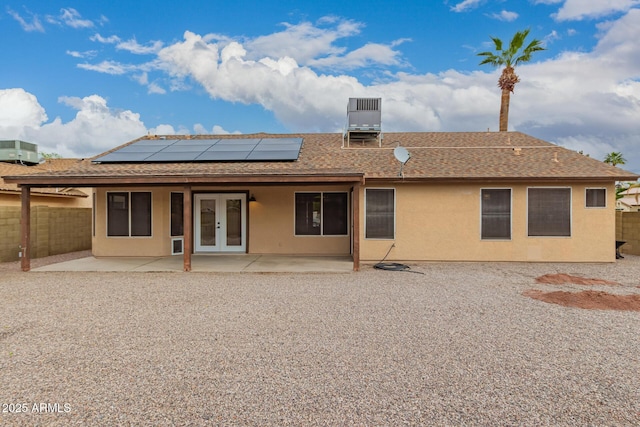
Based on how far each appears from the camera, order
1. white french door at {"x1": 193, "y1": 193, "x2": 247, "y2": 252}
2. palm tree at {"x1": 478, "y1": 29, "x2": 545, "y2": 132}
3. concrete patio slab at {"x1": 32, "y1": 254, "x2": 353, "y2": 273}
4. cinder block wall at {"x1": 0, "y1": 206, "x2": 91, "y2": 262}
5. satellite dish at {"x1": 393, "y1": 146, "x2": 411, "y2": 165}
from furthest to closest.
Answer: palm tree at {"x1": 478, "y1": 29, "x2": 545, "y2": 132}
white french door at {"x1": 193, "y1": 193, "x2": 247, "y2": 252}
cinder block wall at {"x1": 0, "y1": 206, "x2": 91, "y2": 262}
satellite dish at {"x1": 393, "y1": 146, "x2": 411, "y2": 165}
concrete patio slab at {"x1": 32, "y1": 254, "x2": 353, "y2": 273}

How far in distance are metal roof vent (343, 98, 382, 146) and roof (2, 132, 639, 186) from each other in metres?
0.53

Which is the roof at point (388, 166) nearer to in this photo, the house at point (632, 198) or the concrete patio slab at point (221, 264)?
the concrete patio slab at point (221, 264)

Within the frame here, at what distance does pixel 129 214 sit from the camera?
11867mm

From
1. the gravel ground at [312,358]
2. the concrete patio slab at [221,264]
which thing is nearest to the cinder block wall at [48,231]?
the concrete patio slab at [221,264]

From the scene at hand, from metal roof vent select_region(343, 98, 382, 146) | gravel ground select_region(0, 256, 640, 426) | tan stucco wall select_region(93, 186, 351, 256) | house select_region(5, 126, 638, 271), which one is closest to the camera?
gravel ground select_region(0, 256, 640, 426)

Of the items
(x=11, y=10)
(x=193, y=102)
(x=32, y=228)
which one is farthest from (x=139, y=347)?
(x=193, y=102)

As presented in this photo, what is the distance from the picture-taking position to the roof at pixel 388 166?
9.01 m

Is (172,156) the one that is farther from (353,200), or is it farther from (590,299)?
(590,299)

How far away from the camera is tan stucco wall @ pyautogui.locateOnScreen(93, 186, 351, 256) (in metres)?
11.8

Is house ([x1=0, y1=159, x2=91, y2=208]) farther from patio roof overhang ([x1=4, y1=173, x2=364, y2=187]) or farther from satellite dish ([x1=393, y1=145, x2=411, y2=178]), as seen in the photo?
satellite dish ([x1=393, y1=145, x2=411, y2=178])

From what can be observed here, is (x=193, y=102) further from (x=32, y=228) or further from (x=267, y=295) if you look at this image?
(x=267, y=295)

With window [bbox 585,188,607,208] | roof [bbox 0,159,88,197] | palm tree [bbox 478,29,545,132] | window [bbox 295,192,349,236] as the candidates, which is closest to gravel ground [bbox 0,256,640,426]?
window [bbox 585,188,607,208]

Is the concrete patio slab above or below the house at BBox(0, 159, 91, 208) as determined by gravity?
below

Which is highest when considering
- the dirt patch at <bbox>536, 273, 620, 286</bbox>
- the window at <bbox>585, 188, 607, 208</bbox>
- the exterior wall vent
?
the exterior wall vent
